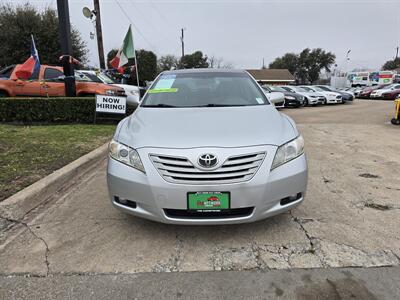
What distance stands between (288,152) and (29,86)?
9775 mm

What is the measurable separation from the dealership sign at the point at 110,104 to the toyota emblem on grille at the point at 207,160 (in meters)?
6.48

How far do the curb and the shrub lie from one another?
13.7 feet

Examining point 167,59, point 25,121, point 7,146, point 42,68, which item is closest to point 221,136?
point 7,146

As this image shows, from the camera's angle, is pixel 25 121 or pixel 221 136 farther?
pixel 25 121

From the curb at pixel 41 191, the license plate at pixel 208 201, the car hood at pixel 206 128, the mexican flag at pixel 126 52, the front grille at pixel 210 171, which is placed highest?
the mexican flag at pixel 126 52

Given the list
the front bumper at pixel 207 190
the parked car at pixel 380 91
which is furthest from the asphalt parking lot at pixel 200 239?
the parked car at pixel 380 91

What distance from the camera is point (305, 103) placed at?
20531 mm

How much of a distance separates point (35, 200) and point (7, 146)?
2888 mm

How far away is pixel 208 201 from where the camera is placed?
2613mm

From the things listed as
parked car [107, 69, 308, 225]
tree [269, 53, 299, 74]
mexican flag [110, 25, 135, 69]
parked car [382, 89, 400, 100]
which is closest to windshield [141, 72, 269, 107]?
parked car [107, 69, 308, 225]

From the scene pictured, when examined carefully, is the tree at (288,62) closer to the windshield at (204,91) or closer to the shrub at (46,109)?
the shrub at (46,109)

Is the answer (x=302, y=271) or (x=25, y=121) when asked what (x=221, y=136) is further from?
(x=25, y=121)

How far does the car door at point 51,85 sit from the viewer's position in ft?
33.7

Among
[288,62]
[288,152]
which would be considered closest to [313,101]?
[288,152]
